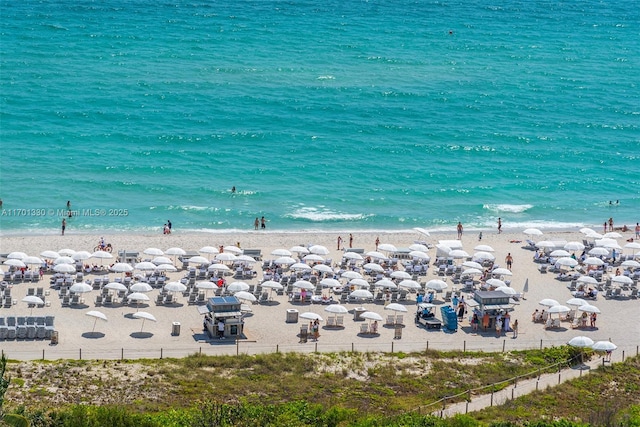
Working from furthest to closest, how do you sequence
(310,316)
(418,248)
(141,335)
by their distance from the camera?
(418,248) → (310,316) → (141,335)

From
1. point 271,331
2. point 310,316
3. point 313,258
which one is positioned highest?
point 313,258

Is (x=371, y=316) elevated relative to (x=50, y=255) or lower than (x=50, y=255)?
lower

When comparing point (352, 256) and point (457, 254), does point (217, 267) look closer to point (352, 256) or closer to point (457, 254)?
point (352, 256)

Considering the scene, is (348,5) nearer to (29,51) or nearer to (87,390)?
(29,51)

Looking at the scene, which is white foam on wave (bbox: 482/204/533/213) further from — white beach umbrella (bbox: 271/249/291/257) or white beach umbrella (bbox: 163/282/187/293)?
white beach umbrella (bbox: 163/282/187/293)

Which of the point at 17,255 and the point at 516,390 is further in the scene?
the point at 17,255

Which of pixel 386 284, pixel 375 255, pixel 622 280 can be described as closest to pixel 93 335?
pixel 386 284

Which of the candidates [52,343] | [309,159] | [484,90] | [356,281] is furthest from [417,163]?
[52,343]

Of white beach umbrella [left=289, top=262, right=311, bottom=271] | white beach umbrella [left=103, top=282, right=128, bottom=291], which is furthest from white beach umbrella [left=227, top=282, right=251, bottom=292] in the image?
white beach umbrella [left=103, top=282, right=128, bottom=291]
